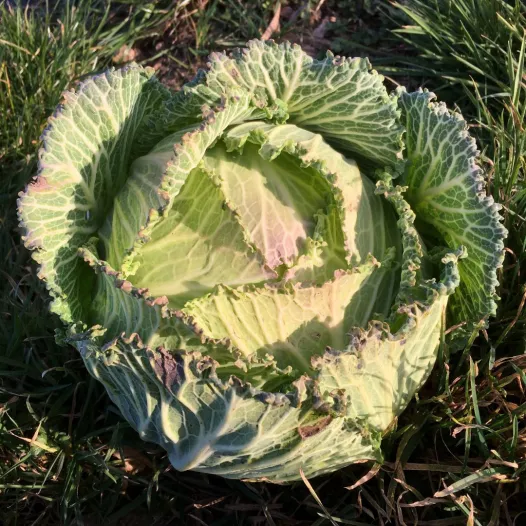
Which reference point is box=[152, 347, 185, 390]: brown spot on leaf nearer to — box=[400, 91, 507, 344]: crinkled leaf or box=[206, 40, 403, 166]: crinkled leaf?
box=[206, 40, 403, 166]: crinkled leaf

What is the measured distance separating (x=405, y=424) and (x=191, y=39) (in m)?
3.36

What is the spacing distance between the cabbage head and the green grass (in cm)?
37

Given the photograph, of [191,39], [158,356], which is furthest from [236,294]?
[191,39]

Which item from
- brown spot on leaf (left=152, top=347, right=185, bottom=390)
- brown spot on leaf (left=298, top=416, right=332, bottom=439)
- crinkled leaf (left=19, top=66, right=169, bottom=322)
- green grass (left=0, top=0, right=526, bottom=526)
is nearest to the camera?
brown spot on leaf (left=152, top=347, right=185, bottom=390)

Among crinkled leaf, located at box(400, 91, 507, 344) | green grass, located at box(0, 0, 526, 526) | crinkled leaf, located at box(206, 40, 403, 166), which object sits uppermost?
crinkled leaf, located at box(206, 40, 403, 166)

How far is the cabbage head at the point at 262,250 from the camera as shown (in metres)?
2.29

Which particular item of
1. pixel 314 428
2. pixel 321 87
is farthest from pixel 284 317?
pixel 321 87

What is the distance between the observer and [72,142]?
8.64 ft

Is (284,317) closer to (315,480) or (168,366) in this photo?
(168,366)

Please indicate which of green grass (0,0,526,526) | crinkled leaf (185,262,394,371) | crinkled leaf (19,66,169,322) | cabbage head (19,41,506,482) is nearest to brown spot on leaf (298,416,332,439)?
cabbage head (19,41,506,482)

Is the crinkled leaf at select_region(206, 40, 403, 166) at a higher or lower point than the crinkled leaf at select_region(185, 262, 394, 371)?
higher

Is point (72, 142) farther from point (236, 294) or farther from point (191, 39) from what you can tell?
point (191, 39)

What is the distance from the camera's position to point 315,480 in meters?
3.06

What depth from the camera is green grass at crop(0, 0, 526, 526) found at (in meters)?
2.90
